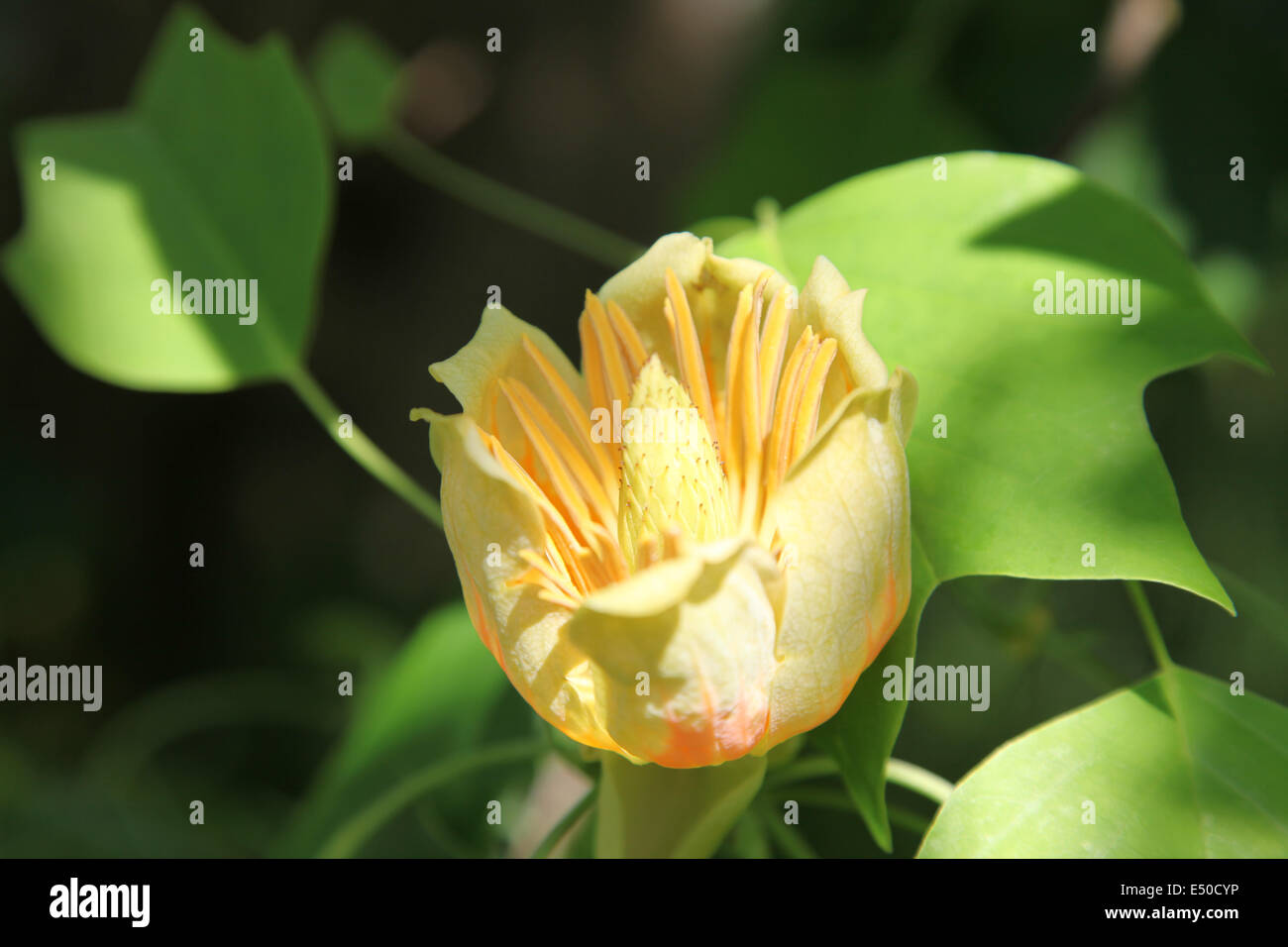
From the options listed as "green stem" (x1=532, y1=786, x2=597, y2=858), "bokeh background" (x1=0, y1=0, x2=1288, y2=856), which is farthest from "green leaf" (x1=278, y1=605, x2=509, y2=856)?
"green stem" (x1=532, y1=786, x2=597, y2=858)

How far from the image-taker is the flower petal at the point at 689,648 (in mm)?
375

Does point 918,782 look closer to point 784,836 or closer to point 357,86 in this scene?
point 784,836

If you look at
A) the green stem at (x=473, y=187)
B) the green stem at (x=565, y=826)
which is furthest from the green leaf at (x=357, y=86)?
the green stem at (x=565, y=826)

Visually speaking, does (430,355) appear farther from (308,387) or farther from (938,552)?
(938,552)

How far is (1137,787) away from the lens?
48 cm

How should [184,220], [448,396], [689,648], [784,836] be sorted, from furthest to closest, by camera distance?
[448,396], [184,220], [784,836], [689,648]

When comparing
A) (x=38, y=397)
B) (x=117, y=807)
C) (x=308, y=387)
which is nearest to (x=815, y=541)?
(x=308, y=387)

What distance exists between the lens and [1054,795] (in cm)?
46

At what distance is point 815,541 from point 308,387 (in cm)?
52

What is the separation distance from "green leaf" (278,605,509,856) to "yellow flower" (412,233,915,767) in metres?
0.38

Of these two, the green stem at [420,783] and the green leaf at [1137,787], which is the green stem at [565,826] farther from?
the green leaf at [1137,787]

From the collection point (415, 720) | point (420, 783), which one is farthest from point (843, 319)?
point (415, 720)

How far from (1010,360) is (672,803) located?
0.28 m

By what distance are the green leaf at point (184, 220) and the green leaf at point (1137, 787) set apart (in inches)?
23.1
